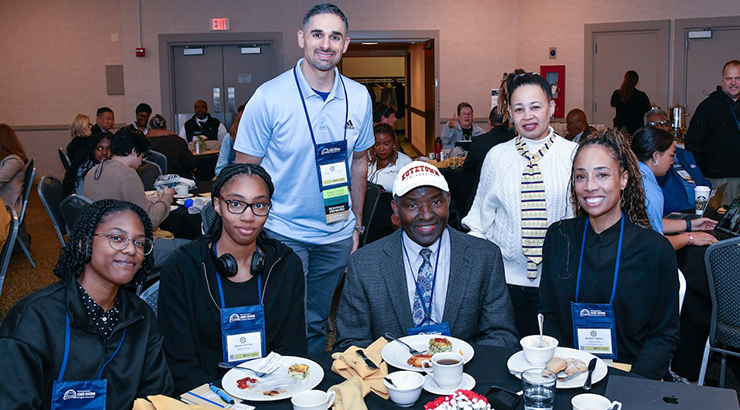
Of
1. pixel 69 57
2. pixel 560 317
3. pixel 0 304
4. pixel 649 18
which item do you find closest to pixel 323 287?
pixel 560 317

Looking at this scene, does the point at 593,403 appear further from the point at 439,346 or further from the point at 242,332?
the point at 242,332

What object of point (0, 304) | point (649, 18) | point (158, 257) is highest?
point (649, 18)

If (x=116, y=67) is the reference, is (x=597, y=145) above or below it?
below

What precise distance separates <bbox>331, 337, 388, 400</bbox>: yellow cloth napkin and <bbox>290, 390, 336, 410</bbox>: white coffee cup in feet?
0.55

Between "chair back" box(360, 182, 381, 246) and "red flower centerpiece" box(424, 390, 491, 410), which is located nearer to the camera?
"red flower centerpiece" box(424, 390, 491, 410)

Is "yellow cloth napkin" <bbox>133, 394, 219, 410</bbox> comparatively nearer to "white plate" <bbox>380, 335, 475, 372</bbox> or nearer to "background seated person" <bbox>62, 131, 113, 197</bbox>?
"white plate" <bbox>380, 335, 475, 372</bbox>

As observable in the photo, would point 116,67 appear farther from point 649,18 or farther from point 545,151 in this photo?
point 545,151

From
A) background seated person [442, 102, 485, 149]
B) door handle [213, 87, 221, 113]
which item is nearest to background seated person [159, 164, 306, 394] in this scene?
background seated person [442, 102, 485, 149]

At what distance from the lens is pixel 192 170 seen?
7.87m

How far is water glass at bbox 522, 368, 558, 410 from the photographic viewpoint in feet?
5.16

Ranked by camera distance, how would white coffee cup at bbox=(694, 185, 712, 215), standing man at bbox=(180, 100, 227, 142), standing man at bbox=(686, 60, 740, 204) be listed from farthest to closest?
standing man at bbox=(180, 100, 227, 142)
standing man at bbox=(686, 60, 740, 204)
white coffee cup at bbox=(694, 185, 712, 215)

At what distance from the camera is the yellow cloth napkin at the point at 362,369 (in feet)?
6.05

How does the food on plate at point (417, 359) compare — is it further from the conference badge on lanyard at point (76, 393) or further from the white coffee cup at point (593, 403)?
the conference badge on lanyard at point (76, 393)

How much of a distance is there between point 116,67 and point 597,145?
10.8 metres
